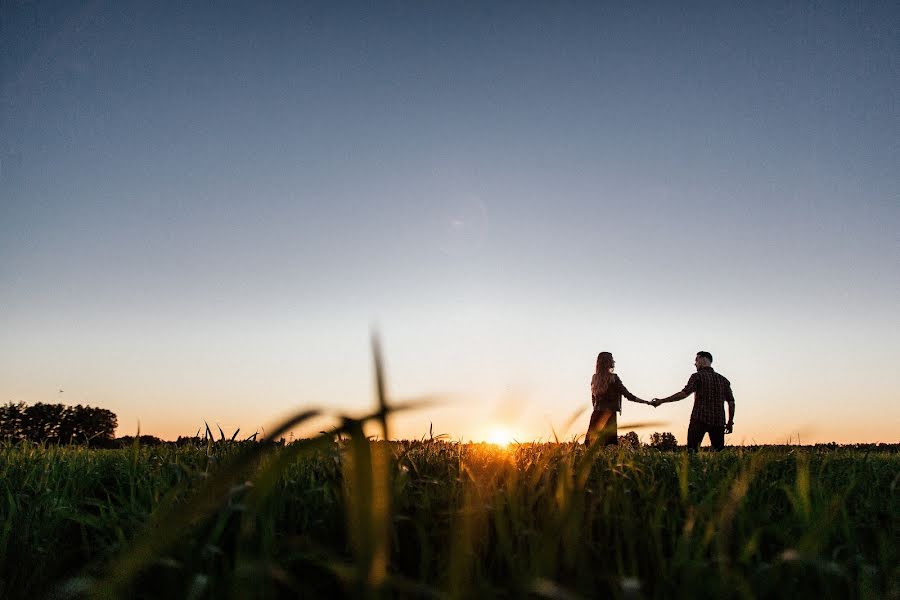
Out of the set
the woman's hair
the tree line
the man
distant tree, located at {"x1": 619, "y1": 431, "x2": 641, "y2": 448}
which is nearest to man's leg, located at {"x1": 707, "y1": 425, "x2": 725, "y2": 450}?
the man

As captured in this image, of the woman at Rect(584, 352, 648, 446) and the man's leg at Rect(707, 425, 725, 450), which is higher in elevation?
the woman at Rect(584, 352, 648, 446)

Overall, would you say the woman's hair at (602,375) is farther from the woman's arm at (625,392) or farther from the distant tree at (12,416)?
the distant tree at (12,416)

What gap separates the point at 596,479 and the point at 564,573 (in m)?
1.65

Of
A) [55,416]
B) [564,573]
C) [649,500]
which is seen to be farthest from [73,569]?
[55,416]

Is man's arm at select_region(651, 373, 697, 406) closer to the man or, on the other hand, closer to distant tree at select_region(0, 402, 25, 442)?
the man

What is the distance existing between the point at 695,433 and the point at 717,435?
461 millimetres

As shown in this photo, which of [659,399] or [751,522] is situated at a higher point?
[659,399]

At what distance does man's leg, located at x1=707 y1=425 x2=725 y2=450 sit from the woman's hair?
8.17 ft

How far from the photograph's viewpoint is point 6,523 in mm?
3051

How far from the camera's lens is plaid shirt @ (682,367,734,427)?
565 inches

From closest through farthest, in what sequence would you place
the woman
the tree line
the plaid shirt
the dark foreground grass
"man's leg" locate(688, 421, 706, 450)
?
1. the dark foreground grass
2. the plaid shirt
3. "man's leg" locate(688, 421, 706, 450)
4. the woman
5. the tree line

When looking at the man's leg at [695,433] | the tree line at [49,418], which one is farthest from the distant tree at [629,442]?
the tree line at [49,418]

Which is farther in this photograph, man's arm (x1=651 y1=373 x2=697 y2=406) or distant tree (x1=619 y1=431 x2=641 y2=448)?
man's arm (x1=651 y1=373 x2=697 y2=406)

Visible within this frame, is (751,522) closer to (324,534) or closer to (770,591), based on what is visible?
(770,591)
